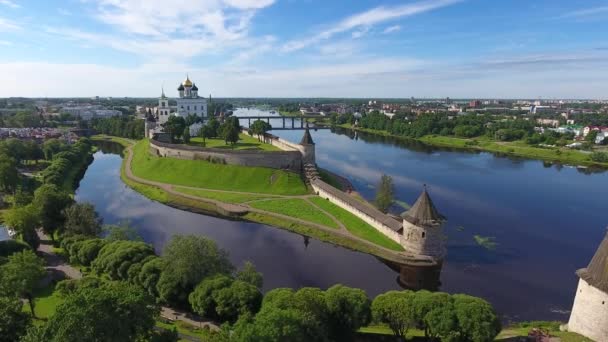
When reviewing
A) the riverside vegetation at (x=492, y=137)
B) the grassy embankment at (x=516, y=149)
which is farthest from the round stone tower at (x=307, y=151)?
the riverside vegetation at (x=492, y=137)

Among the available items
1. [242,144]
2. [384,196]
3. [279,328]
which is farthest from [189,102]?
[279,328]

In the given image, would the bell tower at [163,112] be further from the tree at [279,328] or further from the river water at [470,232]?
the tree at [279,328]

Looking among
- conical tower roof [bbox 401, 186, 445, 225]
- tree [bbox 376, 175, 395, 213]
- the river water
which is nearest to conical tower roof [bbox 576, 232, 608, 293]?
the river water

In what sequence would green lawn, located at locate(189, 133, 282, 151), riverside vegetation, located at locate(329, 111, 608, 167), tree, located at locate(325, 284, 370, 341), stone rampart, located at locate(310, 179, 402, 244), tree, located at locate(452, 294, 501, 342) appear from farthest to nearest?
riverside vegetation, located at locate(329, 111, 608, 167) < green lawn, located at locate(189, 133, 282, 151) < stone rampart, located at locate(310, 179, 402, 244) < tree, located at locate(325, 284, 370, 341) < tree, located at locate(452, 294, 501, 342)

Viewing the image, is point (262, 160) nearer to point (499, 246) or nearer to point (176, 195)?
point (176, 195)

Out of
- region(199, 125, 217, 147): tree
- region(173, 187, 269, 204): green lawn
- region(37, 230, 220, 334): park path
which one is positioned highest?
region(199, 125, 217, 147): tree

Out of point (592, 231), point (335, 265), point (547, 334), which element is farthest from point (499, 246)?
point (547, 334)

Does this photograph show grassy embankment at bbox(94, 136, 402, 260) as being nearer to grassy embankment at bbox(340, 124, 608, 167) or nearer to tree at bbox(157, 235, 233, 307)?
tree at bbox(157, 235, 233, 307)

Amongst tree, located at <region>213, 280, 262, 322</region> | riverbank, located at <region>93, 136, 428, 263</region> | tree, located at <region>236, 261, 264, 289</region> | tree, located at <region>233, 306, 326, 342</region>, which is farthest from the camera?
riverbank, located at <region>93, 136, 428, 263</region>
